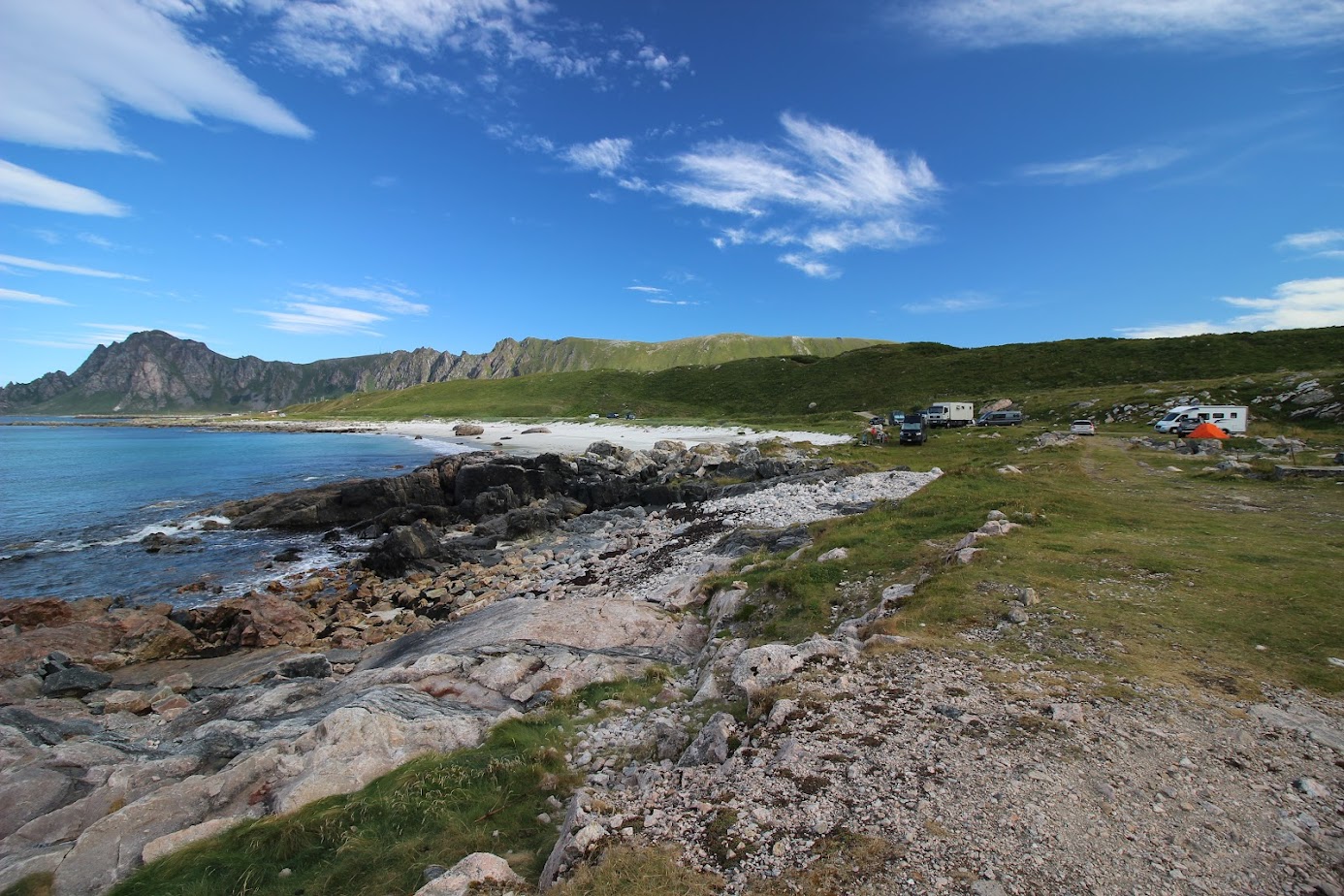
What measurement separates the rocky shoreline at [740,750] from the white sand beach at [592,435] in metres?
44.1

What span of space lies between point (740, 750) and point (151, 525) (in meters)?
49.7

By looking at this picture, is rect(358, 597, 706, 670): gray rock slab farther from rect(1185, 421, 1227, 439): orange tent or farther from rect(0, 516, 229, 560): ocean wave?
rect(1185, 421, 1227, 439): orange tent

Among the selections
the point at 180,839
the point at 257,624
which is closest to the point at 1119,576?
the point at 180,839

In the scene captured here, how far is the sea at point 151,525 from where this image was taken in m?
28.4

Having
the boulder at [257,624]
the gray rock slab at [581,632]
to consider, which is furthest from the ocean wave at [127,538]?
the gray rock slab at [581,632]

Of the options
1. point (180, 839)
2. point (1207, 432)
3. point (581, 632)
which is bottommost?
point (581, 632)

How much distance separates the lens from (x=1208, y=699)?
25.1ft

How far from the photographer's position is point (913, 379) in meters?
107

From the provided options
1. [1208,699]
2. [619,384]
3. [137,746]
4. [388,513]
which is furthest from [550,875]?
[619,384]

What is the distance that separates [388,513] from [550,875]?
38.9m

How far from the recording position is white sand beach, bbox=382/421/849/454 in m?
66.8

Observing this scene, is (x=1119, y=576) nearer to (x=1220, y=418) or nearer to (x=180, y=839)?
(x=180, y=839)

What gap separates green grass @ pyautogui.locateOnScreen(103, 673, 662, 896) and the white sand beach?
48.5 meters

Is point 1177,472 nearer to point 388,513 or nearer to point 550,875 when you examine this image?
point 550,875
